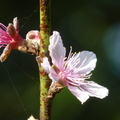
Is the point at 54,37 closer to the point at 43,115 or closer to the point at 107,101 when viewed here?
the point at 43,115

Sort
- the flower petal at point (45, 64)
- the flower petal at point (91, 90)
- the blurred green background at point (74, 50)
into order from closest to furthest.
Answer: the flower petal at point (45, 64), the flower petal at point (91, 90), the blurred green background at point (74, 50)

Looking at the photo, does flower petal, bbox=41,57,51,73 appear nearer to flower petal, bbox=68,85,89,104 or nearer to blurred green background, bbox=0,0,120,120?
flower petal, bbox=68,85,89,104

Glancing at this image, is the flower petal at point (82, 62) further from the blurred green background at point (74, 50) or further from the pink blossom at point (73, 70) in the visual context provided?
the blurred green background at point (74, 50)

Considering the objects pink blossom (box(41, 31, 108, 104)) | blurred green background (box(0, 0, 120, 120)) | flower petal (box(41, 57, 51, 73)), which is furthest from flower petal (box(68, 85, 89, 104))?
blurred green background (box(0, 0, 120, 120))

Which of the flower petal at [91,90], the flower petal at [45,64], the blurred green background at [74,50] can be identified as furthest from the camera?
the blurred green background at [74,50]

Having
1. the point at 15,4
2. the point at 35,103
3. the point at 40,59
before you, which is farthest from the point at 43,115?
the point at 15,4

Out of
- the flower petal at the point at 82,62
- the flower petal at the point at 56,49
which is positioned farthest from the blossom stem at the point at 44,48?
the flower petal at the point at 82,62
